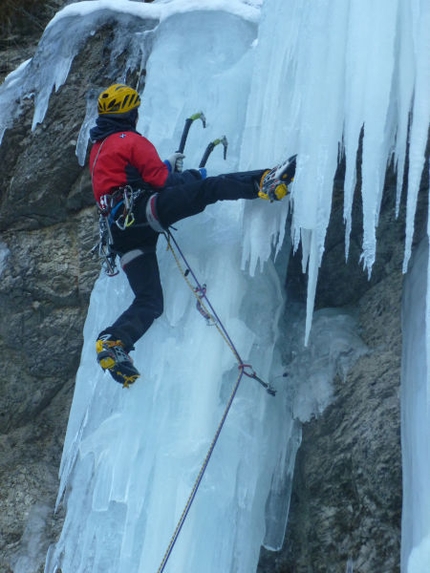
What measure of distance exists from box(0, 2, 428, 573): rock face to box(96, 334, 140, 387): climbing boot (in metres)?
1.06

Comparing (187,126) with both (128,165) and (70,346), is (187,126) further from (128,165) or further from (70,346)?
(70,346)

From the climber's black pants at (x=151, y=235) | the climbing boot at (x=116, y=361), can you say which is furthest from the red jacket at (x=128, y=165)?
the climbing boot at (x=116, y=361)

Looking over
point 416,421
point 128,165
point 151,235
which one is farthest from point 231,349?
point 128,165

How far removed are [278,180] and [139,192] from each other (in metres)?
0.79

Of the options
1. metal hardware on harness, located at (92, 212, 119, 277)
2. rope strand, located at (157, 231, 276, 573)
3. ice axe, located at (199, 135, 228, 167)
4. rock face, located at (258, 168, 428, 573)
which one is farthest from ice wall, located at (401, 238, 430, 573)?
metal hardware on harness, located at (92, 212, 119, 277)

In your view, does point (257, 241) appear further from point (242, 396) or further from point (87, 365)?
point (87, 365)

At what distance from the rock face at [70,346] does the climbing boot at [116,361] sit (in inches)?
41.6

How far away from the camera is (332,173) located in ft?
12.4

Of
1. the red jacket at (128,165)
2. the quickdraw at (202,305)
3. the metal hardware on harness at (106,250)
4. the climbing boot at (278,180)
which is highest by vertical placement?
the red jacket at (128,165)

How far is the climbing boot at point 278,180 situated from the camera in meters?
3.96

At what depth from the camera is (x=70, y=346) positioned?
221 inches

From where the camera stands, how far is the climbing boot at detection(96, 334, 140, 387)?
153 inches

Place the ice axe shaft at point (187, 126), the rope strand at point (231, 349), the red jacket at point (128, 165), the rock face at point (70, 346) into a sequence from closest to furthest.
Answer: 1. the rope strand at point (231, 349)
2. the rock face at point (70, 346)
3. the red jacket at point (128, 165)
4. the ice axe shaft at point (187, 126)

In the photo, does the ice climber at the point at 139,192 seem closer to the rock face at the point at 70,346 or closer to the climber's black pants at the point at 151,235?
the climber's black pants at the point at 151,235
